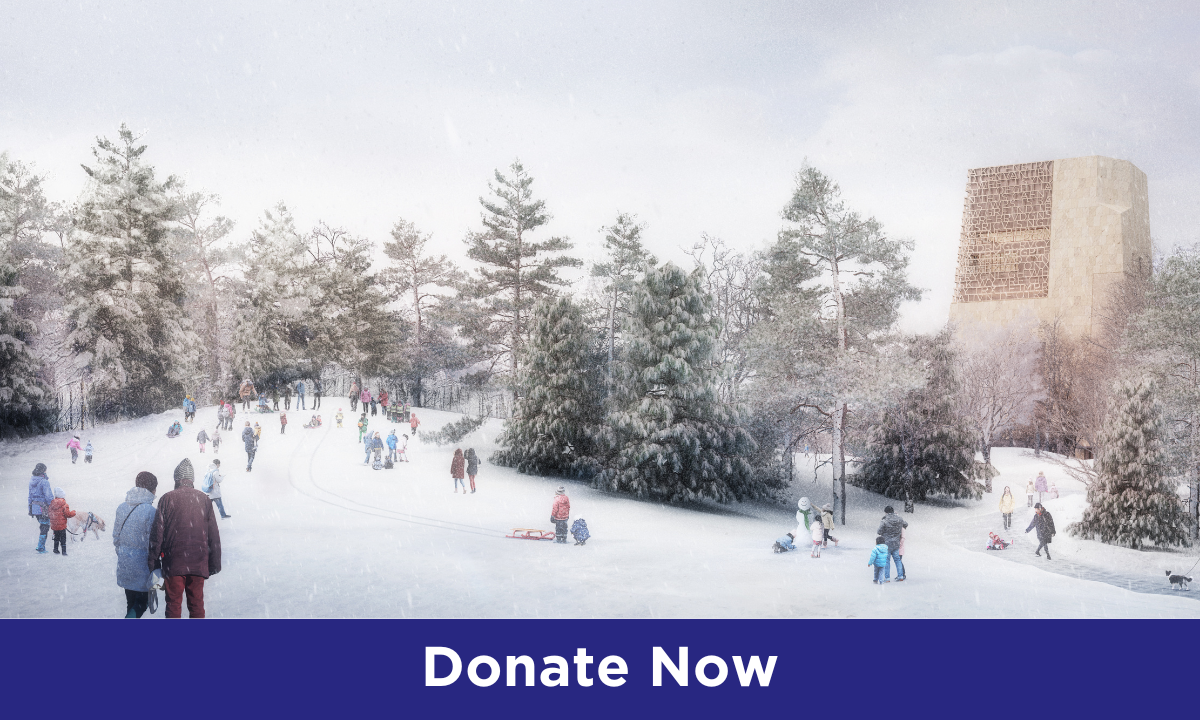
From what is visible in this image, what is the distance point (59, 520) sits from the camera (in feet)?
22.4

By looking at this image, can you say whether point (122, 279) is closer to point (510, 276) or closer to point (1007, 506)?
point (510, 276)

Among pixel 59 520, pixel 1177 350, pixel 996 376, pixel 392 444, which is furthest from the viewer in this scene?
pixel 996 376

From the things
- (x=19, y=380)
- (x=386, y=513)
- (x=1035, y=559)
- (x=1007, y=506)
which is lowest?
(x=1035, y=559)

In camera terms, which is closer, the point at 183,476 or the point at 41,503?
the point at 183,476

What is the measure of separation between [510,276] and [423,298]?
166cm

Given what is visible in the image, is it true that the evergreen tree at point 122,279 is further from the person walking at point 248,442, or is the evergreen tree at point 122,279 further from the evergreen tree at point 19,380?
the person walking at point 248,442

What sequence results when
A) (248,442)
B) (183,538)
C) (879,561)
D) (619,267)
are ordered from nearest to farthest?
(183,538) → (879,561) → (248,442) → (619,267)

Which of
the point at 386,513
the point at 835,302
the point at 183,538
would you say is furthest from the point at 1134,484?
the point at 183,538

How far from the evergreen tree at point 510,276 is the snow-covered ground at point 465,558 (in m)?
2.91

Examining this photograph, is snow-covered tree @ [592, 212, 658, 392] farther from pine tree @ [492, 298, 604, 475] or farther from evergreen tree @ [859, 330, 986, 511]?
evergreen tree @ [859, 330, 986, 511]

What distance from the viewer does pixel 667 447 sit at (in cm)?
1279

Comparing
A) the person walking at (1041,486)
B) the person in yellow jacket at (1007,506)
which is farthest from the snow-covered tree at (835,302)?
the person walking at (1041,486)

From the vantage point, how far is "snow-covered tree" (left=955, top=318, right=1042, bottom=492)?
1652cm
